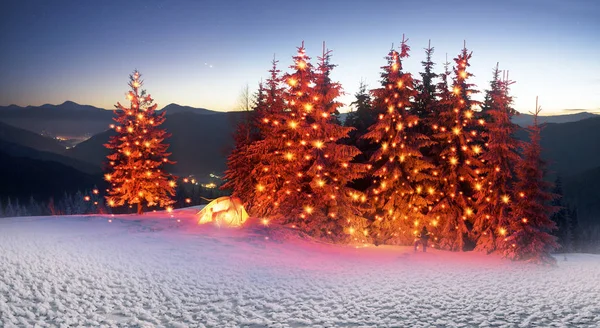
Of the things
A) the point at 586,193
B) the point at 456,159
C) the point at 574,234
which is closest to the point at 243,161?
the point at 456,159

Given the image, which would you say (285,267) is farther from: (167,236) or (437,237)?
(437,237)

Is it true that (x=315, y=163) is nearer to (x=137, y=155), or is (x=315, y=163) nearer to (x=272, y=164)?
(x=272, y=164)

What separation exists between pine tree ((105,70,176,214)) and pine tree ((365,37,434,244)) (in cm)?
1530

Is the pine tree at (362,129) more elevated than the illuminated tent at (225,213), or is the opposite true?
the pine tree at (362,129)

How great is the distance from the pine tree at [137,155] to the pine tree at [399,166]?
602 inches

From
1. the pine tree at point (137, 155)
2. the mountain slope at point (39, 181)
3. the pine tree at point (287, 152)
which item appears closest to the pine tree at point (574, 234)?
the pine tree at point (287, 152)

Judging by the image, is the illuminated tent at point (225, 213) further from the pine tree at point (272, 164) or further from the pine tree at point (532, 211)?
the pine tree at point (532, 211)

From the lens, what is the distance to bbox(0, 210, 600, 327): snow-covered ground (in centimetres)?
A: 998

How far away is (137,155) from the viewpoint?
27.8m

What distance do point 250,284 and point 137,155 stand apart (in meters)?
18.0

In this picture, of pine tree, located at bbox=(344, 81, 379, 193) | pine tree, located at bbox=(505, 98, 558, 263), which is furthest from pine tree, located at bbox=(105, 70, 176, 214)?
pine tree, located at bbox=(505, 98, 558, 263)

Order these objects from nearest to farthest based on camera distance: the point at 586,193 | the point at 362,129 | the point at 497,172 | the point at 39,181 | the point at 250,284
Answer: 1. the point at 250,284
2. the point at 497,172
3. the point at 362,129
4. the point at 586,193
5. the point at 39,181

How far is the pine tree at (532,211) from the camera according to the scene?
20.2 metres

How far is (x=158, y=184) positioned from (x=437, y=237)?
20.0 metres
